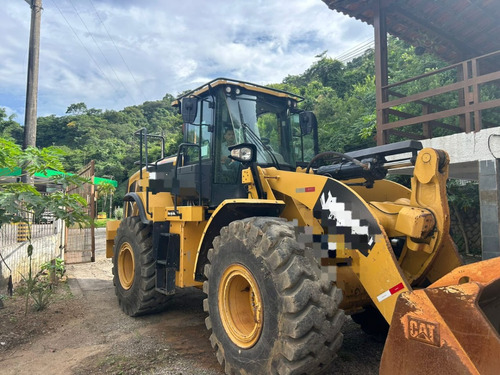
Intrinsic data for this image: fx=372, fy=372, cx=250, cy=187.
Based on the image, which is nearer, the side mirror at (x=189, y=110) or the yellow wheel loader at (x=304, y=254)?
the yellow wheel loader at (x=304, y=254)

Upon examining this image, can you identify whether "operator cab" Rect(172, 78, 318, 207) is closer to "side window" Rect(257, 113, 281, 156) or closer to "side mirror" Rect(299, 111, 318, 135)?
"side window" Rect(257, 113, 281, 156)

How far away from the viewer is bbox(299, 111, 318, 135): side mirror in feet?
17.1

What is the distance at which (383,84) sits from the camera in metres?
7.70

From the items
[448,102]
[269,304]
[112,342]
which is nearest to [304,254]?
[269,304]

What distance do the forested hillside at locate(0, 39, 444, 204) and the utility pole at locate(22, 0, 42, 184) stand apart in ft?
3.34

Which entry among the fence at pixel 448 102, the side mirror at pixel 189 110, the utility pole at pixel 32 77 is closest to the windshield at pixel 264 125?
the side mirror at pixel 189 110

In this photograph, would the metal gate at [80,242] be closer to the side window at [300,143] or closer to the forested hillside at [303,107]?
the forested hillside at [303,107]

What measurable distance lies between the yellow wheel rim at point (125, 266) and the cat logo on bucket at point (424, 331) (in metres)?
4.56

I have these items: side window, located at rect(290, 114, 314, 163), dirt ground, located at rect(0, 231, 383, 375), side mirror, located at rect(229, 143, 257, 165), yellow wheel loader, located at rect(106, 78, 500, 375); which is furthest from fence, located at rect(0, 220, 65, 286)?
side window, located at rect(290, 114, 314, 163)

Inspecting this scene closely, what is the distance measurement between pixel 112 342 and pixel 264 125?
322 centimetres

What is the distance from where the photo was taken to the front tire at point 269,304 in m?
2.68

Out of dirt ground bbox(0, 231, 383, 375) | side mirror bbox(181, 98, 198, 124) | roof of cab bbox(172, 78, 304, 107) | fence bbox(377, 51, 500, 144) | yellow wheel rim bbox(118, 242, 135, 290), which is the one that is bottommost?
dirt ground bbox(0, 231, 383, 375)

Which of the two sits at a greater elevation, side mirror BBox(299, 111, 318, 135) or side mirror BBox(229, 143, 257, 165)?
side mirror BBox(299, 111, 318, 135)

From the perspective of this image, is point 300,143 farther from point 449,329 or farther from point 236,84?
point 449,329
